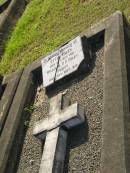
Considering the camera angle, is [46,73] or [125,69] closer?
[125,69]

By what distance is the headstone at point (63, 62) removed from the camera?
656cm

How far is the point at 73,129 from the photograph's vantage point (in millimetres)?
5727

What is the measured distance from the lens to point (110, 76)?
18.6 ft

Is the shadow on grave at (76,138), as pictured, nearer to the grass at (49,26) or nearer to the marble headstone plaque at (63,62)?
the marble headstone plaque at (63,62)

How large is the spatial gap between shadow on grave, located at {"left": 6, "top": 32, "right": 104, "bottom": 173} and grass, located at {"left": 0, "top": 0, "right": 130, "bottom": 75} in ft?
3.69

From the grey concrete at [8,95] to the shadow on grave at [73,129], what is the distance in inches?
16.6

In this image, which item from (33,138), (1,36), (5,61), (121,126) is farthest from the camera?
(1,36)

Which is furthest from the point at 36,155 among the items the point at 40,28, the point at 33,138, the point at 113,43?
the point at 40,28

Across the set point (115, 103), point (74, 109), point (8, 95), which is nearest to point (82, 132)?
point (74, 109)

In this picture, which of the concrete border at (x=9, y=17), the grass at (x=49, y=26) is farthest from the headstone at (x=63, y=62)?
the concrete border at (x=9, y=17)

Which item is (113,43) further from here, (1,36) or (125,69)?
(1,36)

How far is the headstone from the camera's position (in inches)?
258

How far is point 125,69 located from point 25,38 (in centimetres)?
488

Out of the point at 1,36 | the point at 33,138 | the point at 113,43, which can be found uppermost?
the point at 113,43
